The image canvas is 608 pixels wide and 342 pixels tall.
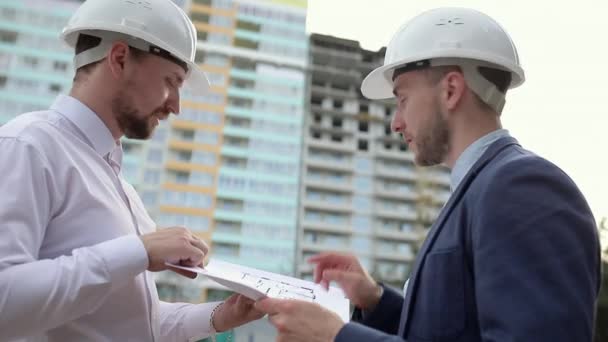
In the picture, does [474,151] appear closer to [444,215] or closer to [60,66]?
[444,215]

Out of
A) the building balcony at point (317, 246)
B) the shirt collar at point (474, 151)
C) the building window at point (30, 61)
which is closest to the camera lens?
the shirt collar at point (474, 151)

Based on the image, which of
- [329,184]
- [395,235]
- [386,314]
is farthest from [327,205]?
[386,314]

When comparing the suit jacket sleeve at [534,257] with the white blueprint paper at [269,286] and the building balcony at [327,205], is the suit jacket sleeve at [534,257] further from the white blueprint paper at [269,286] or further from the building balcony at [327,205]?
Result: the building balcony at [327,205]

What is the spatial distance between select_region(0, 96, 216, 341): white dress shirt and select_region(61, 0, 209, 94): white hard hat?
0.17 metres

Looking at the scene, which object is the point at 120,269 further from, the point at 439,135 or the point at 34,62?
the point at 34,62

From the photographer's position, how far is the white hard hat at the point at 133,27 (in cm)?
122

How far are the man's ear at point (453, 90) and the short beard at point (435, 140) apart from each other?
0.02 metres

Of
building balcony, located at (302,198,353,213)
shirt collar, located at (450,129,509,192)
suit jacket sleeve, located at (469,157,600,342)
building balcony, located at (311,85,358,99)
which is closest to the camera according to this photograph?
suit jacket sleeve, located at (469,157,600,342)

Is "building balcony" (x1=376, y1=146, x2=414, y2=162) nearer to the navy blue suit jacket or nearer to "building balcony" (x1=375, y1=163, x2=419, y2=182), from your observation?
"building balcony" (x1=375, y1=163, x2=419, y2=182)

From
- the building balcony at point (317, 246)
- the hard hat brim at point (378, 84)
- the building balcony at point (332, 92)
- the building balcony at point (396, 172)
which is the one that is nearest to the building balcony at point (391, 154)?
the building balcony at point (396, 172)

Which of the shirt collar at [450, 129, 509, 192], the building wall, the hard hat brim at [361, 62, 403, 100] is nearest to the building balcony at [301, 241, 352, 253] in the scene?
the building wall

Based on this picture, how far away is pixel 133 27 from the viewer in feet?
3.99

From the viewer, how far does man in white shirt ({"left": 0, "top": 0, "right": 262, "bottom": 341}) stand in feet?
2.98

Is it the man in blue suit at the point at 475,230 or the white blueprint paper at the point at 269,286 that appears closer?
the man in blue suit at the point at 475,230
